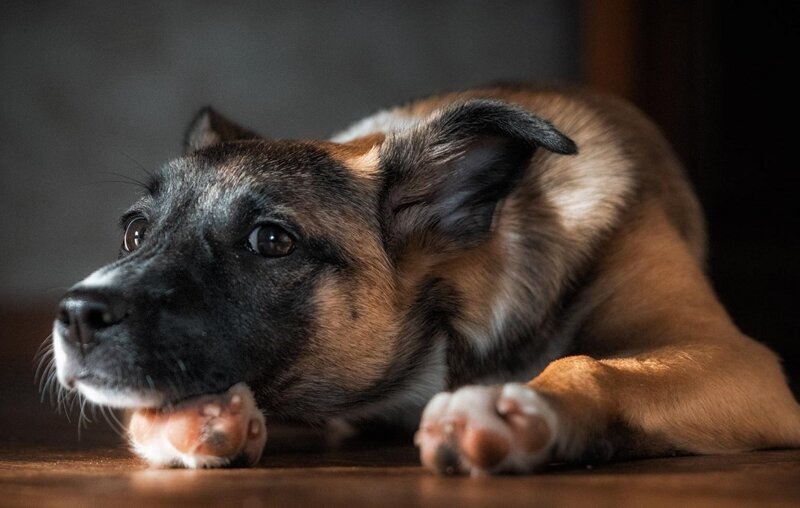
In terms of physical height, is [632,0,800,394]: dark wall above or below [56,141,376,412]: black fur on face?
above

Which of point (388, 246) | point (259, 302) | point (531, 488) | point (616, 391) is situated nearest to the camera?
point (531, 488)

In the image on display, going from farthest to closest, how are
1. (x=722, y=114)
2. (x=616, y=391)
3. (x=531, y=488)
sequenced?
(x=722, y=114) < (x=616, y=391) < (x=531, y=488)

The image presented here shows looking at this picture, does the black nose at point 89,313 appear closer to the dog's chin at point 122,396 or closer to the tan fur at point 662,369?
the dog's chin at point 122,396

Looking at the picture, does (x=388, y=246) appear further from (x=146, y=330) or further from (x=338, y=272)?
(x=146, y=330)

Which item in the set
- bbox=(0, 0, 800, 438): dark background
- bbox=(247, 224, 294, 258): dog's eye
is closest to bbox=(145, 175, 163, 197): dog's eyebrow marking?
bbox=(247, 224, 294, 258): dog's eye

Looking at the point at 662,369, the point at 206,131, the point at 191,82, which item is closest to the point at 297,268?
the point at 662,369

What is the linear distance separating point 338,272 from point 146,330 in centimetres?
42

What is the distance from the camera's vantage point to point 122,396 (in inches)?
77.0

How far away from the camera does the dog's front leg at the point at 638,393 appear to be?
165 centimetres

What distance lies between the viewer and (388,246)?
2314 mm

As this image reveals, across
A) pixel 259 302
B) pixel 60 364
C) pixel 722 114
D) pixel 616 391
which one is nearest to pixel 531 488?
pixel 616 391

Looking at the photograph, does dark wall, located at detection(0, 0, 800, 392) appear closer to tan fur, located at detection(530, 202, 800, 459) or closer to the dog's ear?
tan fur, located at detection(530, 202, 800, 459)

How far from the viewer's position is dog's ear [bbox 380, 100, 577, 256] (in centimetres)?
232

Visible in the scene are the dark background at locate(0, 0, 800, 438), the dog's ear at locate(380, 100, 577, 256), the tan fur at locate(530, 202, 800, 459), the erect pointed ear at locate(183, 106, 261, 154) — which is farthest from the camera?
the dark background at locate(0, 0, 800, 438)
